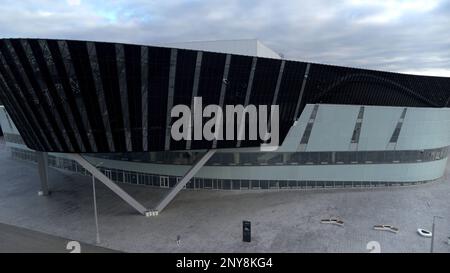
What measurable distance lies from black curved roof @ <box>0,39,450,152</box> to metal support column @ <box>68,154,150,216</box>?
148cm

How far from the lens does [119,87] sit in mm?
23844

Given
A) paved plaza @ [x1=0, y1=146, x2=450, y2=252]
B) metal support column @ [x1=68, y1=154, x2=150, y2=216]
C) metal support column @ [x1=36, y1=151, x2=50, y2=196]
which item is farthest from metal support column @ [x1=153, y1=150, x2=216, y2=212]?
metal support column @ [x1=36, y1=151, x2=50, y2=196]

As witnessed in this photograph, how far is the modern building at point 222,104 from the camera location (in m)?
23.3

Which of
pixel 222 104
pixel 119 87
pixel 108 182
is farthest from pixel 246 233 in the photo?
pixel 119 87

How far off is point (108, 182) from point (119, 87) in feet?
29.6

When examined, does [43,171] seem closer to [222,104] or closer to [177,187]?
[177,187]

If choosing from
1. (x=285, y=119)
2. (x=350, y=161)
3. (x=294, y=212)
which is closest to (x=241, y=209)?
(x=294, y=212)

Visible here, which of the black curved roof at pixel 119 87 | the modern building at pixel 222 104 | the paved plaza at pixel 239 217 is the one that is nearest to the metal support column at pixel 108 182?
the modern building at pixel 222 104

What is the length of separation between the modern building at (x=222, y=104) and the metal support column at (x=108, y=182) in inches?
19.9

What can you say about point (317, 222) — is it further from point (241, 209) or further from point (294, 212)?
point (241, 209)

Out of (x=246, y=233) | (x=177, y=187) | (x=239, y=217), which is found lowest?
(x=239, y=217)

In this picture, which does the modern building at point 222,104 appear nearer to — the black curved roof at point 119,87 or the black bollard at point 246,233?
the black curved roof at point 119,87

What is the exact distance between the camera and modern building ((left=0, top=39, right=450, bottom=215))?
23281mm

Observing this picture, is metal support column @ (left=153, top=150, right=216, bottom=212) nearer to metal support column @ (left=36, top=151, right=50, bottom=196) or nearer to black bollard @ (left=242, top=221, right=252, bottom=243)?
black bollard @ (left=242, top=221, right=252, bottom=243)
